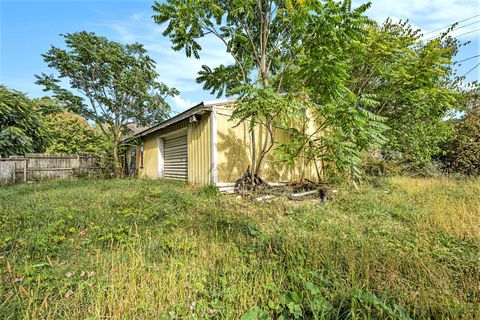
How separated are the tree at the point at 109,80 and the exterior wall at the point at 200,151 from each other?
6303mm

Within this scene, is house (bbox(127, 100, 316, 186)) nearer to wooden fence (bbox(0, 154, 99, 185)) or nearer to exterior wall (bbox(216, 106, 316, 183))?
exterior wall (bbox(216, 106, 316, 183))

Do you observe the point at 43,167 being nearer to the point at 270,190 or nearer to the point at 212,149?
the point at 212,149

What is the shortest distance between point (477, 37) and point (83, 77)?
19.7m

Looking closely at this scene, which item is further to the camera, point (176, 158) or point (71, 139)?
point (71, 139)

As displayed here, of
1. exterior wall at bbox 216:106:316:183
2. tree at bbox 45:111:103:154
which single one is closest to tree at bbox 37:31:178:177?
tree at bbox 45:111:103:154

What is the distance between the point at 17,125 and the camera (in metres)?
9.62

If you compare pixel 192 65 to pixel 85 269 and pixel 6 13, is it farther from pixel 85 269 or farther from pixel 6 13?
pixel 85 269

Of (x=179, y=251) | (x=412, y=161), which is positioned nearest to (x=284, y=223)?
(x=179, y=251)

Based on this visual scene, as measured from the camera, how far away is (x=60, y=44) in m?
10.9

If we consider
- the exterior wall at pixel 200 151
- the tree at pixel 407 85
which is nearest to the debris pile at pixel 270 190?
the exterior wall at pixel 200 151

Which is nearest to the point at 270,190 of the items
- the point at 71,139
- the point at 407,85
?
the point at 407,85

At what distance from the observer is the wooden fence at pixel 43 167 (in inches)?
434

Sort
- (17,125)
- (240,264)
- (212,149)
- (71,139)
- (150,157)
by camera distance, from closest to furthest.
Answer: (240,264) < (212,149) < (17,125) < (150,157) < (71,139)

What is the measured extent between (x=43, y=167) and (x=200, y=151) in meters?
10.0
